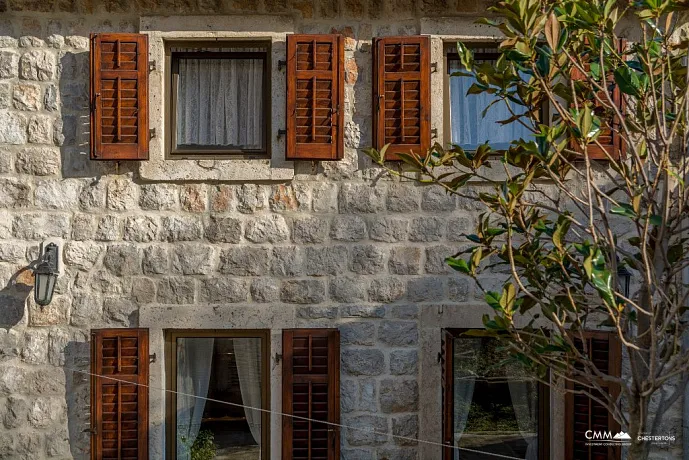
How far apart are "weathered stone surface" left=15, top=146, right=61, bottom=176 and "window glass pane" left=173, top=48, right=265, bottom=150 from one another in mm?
894

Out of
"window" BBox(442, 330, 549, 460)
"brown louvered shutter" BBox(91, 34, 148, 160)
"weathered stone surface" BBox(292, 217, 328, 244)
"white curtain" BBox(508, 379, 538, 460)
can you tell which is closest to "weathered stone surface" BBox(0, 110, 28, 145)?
"brown louvered shutter" BBox(91, 34, 148, 160)

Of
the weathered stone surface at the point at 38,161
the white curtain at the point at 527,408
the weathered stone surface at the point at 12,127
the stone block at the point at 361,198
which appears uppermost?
the weathered stone surface at the point at 12,127

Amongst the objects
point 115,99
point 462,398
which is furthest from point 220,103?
point 462,398

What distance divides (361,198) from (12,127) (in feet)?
8.47

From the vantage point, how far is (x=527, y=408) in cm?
658

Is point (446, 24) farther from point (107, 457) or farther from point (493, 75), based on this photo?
point (107, 457)

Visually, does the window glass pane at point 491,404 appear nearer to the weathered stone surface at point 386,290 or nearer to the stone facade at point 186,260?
the stone facade at point 186,260

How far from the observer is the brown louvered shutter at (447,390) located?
6406 millimetres

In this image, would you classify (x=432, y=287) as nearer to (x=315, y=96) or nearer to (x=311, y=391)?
(x=311, y=391)

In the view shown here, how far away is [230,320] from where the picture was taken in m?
6.40

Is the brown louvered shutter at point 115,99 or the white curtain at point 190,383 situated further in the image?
the white curtain at point 190,383

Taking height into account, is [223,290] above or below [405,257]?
below

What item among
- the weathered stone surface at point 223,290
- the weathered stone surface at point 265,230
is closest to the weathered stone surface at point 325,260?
the weathered stone surface at point 265,230

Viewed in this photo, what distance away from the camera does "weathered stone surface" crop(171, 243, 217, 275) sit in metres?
6.42
